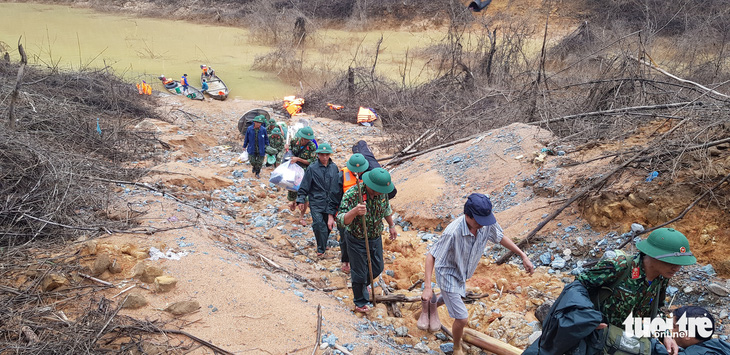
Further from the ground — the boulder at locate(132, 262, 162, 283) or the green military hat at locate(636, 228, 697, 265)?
the green military hat at locate(636, 228, 697, 265)

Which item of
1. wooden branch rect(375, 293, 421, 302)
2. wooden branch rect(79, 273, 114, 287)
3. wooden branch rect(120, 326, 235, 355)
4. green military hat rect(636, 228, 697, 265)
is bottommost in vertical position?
wooden branch rect(375, 293, 421, 302)

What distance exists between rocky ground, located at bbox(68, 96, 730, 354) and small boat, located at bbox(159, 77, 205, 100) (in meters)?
6.51

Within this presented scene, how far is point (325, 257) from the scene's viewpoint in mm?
5340

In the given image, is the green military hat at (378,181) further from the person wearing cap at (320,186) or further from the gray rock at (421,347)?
the person wearing cap at (320,186)

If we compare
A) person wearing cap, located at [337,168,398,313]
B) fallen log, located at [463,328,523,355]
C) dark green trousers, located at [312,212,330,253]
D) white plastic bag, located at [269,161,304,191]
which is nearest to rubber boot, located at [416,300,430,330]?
fallen log, located at [463,328,523,355]

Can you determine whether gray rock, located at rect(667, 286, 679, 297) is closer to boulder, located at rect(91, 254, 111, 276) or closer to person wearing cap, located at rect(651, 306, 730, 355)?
person wearing cap, located at rect(651, 306, 730, 355)

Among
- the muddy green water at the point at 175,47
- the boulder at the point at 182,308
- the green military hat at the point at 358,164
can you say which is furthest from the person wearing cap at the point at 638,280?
the muddy green water at the point at 175,47

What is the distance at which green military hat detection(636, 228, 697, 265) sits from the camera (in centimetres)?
217

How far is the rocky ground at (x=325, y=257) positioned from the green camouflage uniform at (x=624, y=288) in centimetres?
122

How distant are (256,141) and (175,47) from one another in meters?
17.9

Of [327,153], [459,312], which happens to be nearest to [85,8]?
[327,153]

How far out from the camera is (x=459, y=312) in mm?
3109

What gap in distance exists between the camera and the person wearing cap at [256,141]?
7270 millimetres

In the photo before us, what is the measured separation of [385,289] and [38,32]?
2706 centimetres
